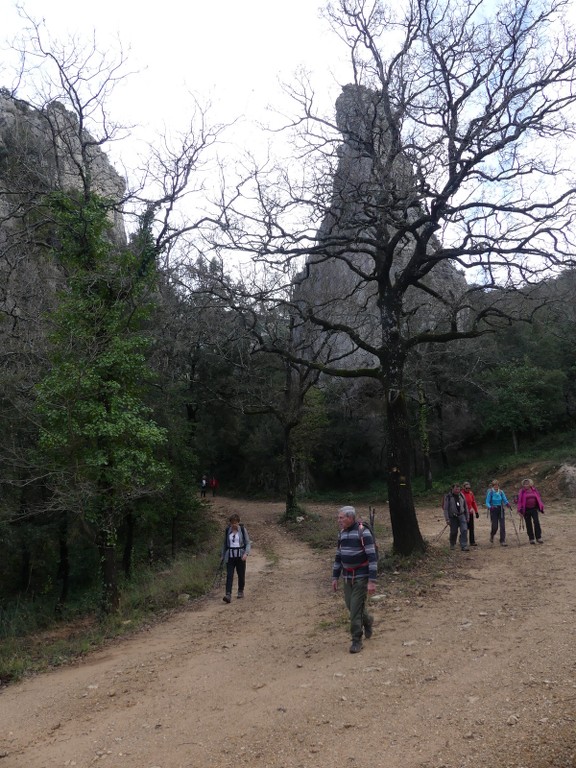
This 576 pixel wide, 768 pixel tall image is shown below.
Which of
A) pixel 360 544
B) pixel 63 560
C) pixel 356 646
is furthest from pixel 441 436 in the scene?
pixel 356 646

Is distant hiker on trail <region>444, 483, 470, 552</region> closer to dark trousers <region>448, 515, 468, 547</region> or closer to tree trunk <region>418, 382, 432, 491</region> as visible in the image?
dark trousers <region>448, 515, 468, 547</region>

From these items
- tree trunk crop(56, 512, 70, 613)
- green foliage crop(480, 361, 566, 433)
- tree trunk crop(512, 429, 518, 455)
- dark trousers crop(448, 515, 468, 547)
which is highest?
green foliage crop(480, 361, 566, 433)

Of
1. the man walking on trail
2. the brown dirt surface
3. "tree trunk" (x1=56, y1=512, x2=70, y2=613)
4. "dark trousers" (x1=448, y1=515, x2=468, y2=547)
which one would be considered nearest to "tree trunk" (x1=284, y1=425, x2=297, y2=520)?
"tree trunk" (x1=56, y1=512, x2=70, y2=613)

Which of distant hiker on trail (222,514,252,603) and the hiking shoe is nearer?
the hiking shoe

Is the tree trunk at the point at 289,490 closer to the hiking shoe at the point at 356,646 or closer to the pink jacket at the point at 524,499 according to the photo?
the pink jacket at the point at 524,499

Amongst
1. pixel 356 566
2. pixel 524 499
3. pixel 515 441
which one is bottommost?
A: pixel 356 566

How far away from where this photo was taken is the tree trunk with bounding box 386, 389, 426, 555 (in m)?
11.5

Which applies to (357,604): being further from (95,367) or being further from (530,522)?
(530,522)

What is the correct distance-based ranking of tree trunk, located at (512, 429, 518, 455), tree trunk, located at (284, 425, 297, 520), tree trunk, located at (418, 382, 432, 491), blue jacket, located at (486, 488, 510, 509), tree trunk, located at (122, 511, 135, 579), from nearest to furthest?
blue jacket, located at (486, 488, 510, 509)
tree trunk, located at (122, 511, 135, 579)
tree trunk, located at (284, 425, 297, 520)
tree trunk, located at (418, 382, 432, 491)
tree trunk, located at (512, 429, 518, 455)

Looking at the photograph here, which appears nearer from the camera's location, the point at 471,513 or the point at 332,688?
the point at 332,688

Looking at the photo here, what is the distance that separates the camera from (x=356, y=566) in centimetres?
676

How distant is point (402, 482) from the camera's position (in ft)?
38.2

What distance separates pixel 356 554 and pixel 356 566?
141mm

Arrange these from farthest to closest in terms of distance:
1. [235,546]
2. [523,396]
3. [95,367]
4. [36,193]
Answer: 1. [523,396]
2. [36,193]
3. [95,367]
4. [235,546]
